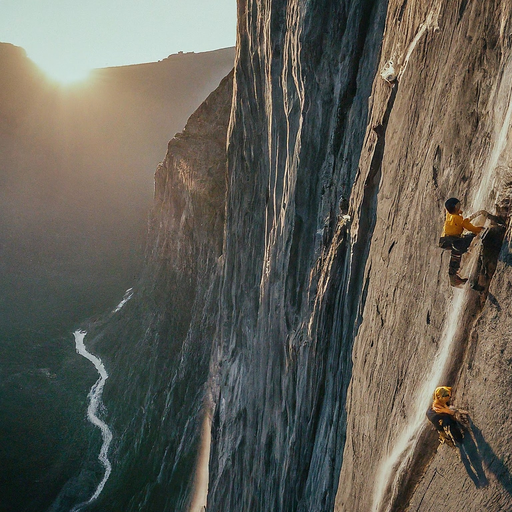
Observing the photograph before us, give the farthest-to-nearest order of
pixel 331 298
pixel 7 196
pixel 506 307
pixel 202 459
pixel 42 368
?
pixel 7 196 → pixel 42 368 → pixel 202 459 → pixel 331 298 → pixel 506 307

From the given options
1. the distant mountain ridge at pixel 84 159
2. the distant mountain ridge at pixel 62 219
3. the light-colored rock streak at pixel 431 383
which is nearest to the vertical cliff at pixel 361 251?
the light-colored rock streak at pixel 431 383

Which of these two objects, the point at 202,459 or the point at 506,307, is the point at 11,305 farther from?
the point at 506,307

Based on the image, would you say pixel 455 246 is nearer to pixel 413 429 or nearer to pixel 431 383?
pixel 431 383

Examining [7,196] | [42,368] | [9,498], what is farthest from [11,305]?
[9,498]

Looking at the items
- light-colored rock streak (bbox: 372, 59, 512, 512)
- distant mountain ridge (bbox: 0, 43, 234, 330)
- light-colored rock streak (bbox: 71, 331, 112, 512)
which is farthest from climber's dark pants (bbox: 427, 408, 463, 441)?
distant mountain ridge (bbox: 0, 43, 234, 330)

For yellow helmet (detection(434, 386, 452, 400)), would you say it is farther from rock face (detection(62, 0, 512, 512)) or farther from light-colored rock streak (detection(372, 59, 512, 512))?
light-colored rock streak (detection(372, 59, 512, 512))

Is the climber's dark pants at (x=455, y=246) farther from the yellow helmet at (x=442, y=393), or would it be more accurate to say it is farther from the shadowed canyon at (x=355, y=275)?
the yellow helmet at (x=442, y=393)
